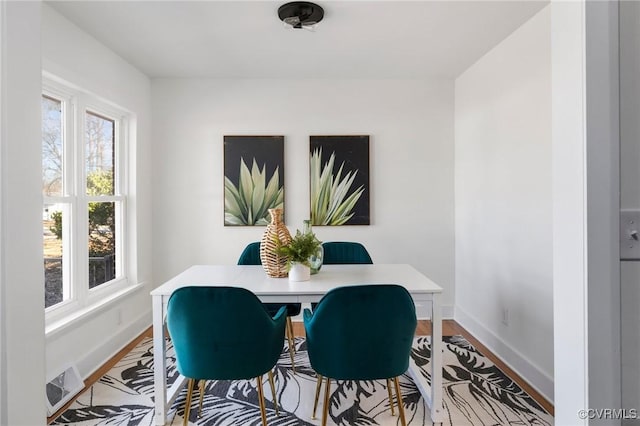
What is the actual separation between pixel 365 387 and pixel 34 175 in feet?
6.91

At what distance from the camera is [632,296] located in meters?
0.95

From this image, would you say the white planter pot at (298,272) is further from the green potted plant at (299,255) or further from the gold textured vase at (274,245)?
the gold textured vase at (274,245)

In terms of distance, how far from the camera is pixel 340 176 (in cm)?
350

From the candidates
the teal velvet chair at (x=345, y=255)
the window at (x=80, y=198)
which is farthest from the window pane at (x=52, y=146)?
the teal velvet chair at (x=345, y=255)

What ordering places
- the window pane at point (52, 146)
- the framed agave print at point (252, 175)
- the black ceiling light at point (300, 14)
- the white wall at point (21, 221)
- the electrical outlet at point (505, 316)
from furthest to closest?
the framed agave print at point (252, 175), the electrical outlet at point (505, 316), the window pane at point (52, 146), the black ceiling light at point (300, 14), the white wall at point (21, 221)

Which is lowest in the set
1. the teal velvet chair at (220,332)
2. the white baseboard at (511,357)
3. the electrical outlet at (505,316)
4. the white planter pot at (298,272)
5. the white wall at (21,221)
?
the white baseboard at (511,357)

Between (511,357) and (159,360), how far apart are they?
235cm

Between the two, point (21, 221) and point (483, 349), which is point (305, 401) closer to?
point (483, 349)

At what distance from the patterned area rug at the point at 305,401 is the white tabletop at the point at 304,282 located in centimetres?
72

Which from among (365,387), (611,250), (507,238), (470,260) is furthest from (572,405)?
(470,260)

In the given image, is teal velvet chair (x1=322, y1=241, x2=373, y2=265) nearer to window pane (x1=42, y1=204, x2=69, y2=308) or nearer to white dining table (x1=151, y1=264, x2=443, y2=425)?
white dining table (x1=151, y1=264, x2=443, y2=425)

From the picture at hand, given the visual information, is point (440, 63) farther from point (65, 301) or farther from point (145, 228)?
point (65, 301)

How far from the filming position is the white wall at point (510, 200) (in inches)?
88.0

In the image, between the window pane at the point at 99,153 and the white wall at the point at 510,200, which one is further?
the window pane at the point at 99,153
